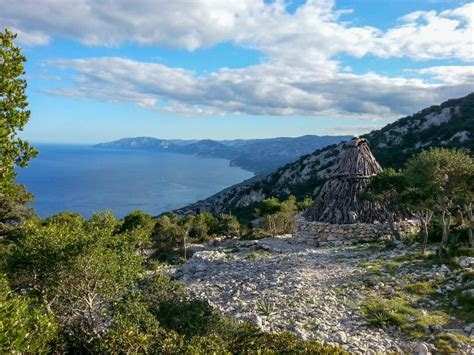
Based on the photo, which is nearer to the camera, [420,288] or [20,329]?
[20,329]

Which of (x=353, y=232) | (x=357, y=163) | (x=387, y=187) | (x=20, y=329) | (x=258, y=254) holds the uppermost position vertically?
(x=357, y=163)

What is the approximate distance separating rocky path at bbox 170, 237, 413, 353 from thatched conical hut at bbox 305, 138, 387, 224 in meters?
5.40

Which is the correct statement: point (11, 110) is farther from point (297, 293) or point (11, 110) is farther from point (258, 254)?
point (258, 254)

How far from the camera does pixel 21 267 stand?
11.4 metres

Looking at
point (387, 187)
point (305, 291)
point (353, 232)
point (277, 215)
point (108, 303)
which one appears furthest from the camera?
point (277, 215)

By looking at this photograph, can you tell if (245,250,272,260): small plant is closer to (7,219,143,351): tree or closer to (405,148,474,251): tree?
(405,148,474,251): tree

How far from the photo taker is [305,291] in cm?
1706

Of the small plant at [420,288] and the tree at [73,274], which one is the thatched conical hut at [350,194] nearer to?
the small plant at [420,288]

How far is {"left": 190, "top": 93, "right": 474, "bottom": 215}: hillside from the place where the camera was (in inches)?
3034

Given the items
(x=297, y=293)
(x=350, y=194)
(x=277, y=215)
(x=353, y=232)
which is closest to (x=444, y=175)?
(x=297, y=293)

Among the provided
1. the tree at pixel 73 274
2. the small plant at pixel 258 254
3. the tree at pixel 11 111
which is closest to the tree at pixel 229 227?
the small plant at pixel 258 254

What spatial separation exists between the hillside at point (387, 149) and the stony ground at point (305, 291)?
178 ft

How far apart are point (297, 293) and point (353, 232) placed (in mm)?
15209

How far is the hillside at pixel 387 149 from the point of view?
253 feet
